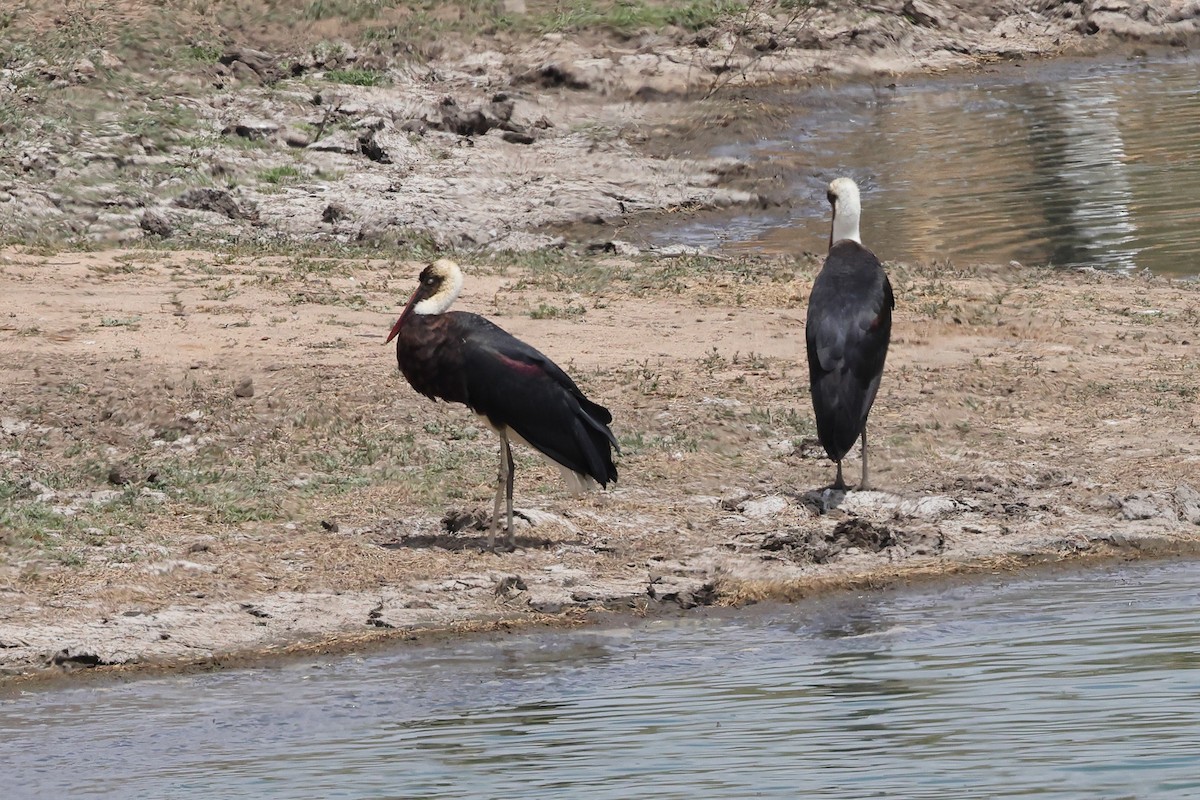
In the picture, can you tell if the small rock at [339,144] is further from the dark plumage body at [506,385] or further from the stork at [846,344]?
the dark plumage body at [506,385]

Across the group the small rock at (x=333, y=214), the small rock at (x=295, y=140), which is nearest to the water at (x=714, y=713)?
the small rock at (x=333, y=214)

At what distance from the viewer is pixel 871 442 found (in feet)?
33.5

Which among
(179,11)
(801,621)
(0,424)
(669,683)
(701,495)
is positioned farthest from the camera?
(179,11)

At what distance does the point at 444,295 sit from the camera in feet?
28.8

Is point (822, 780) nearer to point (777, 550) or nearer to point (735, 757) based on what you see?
point (735, 757)

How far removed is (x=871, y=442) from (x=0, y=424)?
184 inches

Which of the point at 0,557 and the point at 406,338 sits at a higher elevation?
the point at 406,338

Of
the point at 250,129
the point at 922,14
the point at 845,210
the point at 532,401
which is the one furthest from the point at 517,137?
the point at 532,401

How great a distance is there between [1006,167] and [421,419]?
43.6 feet

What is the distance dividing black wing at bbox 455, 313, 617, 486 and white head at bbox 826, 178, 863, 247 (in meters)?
2.60

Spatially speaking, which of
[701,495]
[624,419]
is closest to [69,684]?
[701,495]

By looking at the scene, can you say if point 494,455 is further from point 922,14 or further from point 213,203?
point 922,14

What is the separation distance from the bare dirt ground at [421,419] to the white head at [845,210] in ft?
3.35

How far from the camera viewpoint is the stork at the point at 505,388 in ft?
27.8
